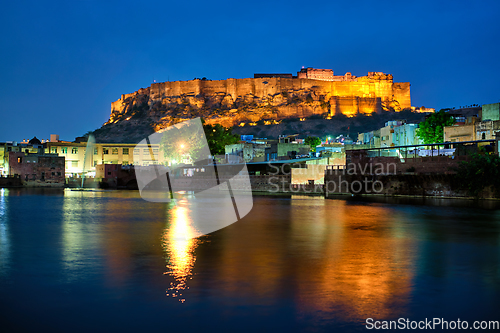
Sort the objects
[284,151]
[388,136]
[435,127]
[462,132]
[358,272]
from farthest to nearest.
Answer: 1. [388,136]
2. [284,151]
3. [435,127]
4. [462,132]
5. [358,272]

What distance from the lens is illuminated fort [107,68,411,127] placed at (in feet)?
378

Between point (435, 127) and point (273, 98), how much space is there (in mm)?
74657

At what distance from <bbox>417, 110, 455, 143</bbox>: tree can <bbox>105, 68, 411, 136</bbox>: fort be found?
220 feet

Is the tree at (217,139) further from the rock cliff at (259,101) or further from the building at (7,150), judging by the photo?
the rock cliff at (259,101)

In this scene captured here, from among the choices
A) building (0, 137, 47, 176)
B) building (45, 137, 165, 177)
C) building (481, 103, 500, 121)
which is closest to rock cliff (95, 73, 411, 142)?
building (45, 137, 165, 177)

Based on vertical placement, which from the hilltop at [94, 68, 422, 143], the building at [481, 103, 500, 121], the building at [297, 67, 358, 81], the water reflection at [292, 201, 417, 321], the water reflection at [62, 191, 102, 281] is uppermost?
the building at [297, 67, 358, 81]

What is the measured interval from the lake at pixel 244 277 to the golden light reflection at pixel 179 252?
0.12 ft

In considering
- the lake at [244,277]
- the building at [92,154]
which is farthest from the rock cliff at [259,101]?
the lake at [244,277]

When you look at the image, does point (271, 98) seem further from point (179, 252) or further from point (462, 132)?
point (179, 252)

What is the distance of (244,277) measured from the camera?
9102 mm

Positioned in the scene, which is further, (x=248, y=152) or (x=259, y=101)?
(x=259, y=101)

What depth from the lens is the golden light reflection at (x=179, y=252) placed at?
828cm

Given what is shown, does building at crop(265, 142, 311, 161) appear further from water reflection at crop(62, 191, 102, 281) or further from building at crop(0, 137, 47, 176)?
building at crop(0, 137, 47, 176)

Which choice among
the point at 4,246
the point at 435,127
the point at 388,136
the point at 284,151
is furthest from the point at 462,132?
the point at 4,246
